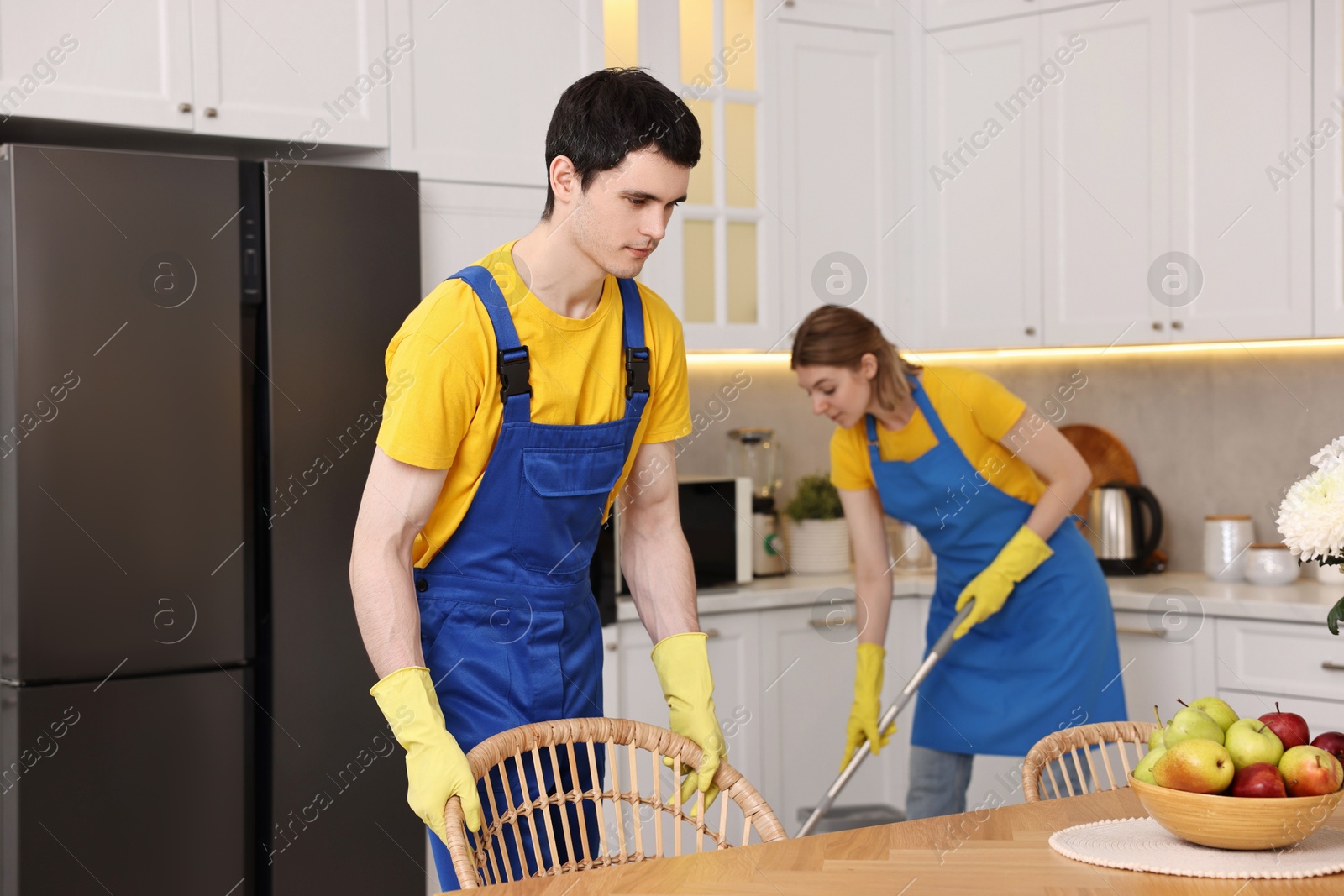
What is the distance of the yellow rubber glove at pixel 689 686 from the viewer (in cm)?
172

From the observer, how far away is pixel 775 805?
3.31 metres

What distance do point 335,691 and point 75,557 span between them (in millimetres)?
513

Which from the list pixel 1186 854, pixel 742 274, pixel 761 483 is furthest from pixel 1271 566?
pixel 1186 854

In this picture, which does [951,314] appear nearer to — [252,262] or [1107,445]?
[1107,445]

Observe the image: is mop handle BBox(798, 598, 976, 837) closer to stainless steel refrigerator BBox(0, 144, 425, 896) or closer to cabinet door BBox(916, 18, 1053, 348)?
stainless steel refrigerator BBox(0, 144, 425, 896)

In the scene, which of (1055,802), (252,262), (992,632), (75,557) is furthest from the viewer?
(992,632)

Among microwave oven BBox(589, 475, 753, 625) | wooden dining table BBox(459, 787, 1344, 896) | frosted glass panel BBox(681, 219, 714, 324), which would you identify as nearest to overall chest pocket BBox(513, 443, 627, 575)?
wooden dining table BBox(459, 787, 1344, 896)

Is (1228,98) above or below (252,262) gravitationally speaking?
above

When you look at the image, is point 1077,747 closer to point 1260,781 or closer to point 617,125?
point 1260,781

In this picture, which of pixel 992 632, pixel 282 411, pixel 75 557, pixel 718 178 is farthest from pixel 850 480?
pixel 75 557

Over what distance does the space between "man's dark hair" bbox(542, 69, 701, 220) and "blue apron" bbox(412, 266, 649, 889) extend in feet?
0.63

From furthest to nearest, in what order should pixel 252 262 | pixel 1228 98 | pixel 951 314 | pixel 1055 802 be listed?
pixel 951 314
pixel 1228 98
pixel 252 262
pixel 1055 802

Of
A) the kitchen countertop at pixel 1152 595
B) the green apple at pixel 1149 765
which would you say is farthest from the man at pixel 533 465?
the kitchen countertop at pixel 1152 595

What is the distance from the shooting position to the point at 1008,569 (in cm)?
264
